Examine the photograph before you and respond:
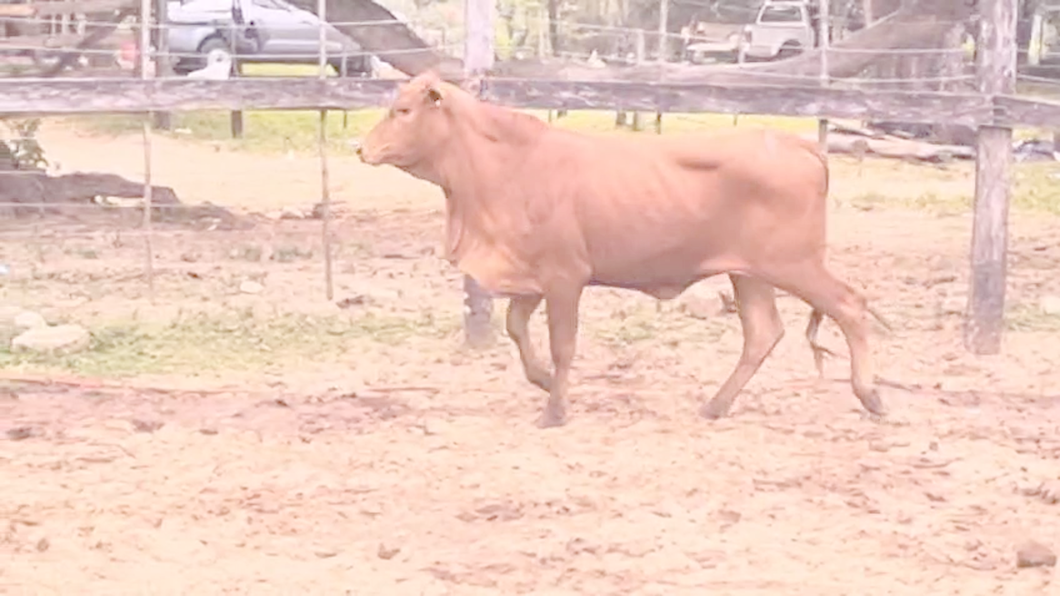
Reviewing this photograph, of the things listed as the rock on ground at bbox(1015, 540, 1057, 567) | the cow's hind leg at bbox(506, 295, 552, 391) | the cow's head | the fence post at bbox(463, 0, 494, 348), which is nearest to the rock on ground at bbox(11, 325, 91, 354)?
the fence post at bbox(463, 0, 494, 348)

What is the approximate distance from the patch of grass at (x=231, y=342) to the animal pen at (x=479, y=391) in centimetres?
3

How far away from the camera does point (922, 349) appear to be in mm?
9789

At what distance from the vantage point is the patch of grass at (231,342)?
30.2 feet

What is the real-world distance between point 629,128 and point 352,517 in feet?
51.6

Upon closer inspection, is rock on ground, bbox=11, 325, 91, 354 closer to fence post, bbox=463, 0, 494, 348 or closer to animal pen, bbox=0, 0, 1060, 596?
animal pen, bbox=0, 0, 1060, 596

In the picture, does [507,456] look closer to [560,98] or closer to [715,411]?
[715,411]

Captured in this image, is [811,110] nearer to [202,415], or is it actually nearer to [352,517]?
[202,415]

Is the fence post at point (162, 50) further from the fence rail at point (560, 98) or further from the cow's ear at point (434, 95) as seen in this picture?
the cow's ear at point (434, 95)

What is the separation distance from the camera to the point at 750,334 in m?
8.08

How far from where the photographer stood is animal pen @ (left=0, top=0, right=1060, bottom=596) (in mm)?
6004

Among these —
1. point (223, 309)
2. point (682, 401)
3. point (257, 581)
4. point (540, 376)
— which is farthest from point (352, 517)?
point (223, 309)

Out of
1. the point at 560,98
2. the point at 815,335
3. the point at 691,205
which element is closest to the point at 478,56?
the point at 560,98

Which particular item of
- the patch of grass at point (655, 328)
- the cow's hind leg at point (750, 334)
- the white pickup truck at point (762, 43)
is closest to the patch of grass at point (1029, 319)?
the patch of grass at point (655, 328)

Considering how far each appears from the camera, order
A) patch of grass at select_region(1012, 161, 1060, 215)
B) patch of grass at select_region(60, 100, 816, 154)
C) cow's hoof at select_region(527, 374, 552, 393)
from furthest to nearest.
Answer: patch of grass at select_region(60, 100, 816, 154) < patch of grass at select_region(1012, 161, 1060, 215) < cow's hoof at select_region(527, 374, 552, 393)
